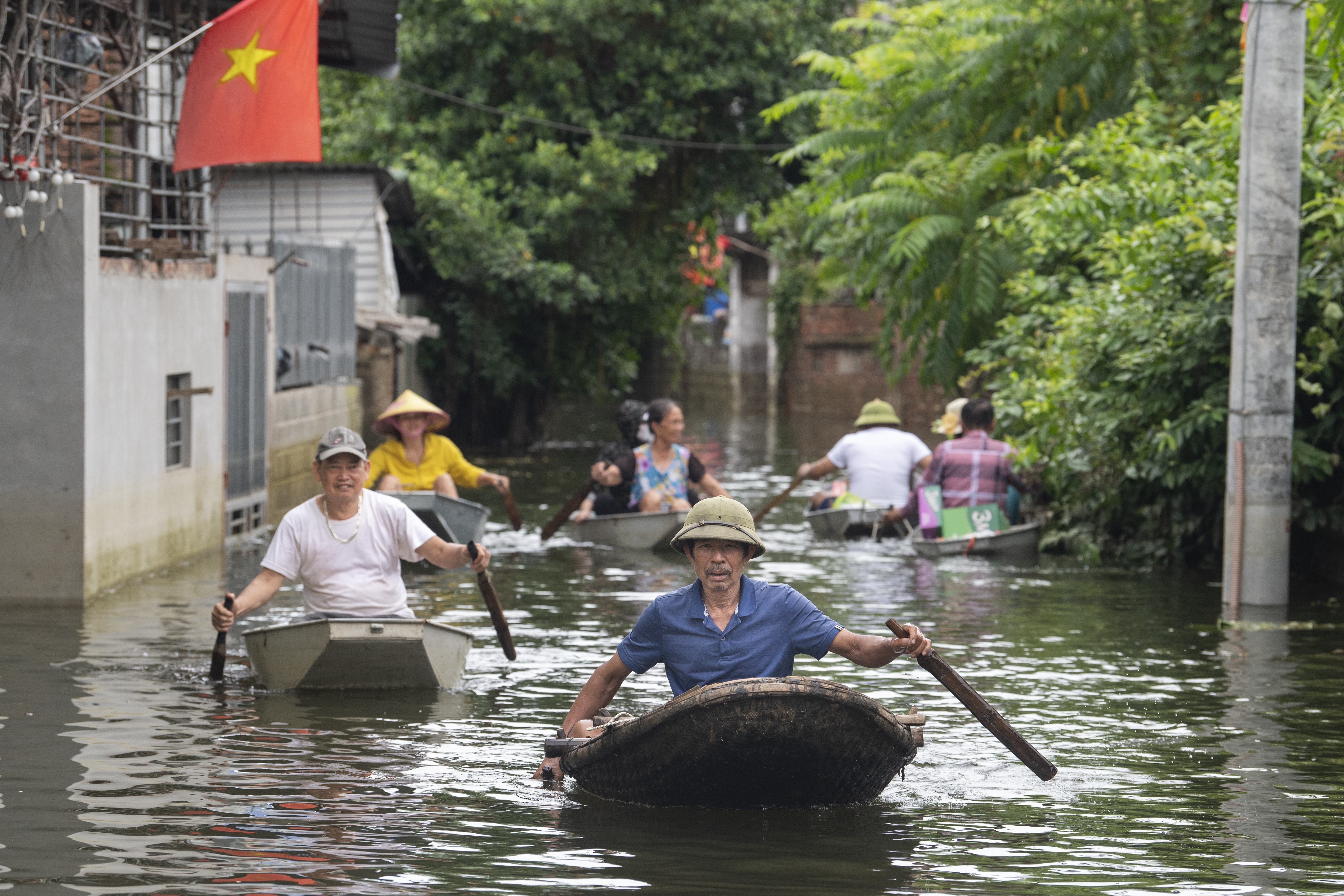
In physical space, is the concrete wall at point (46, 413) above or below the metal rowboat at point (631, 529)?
above

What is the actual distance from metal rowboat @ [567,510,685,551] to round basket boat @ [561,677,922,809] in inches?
373

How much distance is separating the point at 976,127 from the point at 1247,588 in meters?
11.2

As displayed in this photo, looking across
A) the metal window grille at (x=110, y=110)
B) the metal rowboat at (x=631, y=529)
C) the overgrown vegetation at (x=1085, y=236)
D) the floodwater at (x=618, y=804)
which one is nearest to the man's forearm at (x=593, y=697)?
the floodwater at (x=618, y=804)

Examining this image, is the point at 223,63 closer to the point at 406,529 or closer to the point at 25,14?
the point at 25,14

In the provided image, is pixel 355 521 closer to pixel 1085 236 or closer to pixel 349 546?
pixel 349 546

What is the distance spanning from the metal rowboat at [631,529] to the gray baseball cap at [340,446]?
25.0 feet

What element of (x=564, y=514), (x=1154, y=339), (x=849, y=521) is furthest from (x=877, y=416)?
(x=1154, y=339)

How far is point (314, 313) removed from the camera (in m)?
23.9

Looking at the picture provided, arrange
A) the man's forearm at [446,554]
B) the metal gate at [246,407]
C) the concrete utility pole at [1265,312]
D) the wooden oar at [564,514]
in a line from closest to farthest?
1. the man's forearm at [446,554]
2. the concrete utility pole at [1265,312]
3. the metal gate at [246,407]
4. the wooden oar at [564,514]

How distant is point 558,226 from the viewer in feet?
104

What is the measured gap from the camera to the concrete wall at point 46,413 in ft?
42.9

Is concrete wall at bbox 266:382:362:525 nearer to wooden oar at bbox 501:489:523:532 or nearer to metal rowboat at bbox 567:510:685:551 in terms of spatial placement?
wooden oar at bbox 501:489:523:532

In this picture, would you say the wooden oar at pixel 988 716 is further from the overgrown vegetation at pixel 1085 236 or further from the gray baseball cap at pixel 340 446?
the overgrown vegetation at pixel 1085 236

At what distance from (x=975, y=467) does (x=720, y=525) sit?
10.1 m
